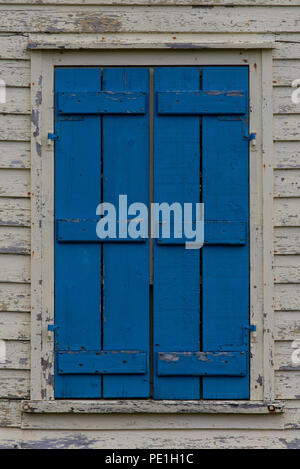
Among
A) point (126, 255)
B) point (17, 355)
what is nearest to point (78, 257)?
point (126, 255)

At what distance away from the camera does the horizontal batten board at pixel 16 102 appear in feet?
14.8

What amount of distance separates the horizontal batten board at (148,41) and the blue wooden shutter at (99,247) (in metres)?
0.18

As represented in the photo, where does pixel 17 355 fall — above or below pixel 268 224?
below

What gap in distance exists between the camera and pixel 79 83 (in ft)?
14.8

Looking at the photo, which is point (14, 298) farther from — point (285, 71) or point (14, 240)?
point (285, 71)

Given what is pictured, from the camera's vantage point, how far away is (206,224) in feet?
14.7

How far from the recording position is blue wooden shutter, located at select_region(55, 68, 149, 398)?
14.7 feet

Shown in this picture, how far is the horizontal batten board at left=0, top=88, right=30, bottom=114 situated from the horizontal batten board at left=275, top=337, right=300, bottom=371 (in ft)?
6.79

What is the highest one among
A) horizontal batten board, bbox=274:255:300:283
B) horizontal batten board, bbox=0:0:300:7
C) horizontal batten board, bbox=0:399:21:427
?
horizontal batten board, bbox=0:0:300:7

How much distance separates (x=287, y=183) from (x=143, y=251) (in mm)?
955

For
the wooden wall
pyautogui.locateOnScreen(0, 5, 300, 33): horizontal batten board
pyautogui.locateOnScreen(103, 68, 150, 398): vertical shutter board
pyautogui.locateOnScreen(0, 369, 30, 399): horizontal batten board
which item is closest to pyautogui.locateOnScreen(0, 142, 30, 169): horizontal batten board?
the wooden wall

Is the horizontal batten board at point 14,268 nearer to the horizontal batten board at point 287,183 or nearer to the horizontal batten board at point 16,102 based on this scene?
the horizontal batten board at point 16,102

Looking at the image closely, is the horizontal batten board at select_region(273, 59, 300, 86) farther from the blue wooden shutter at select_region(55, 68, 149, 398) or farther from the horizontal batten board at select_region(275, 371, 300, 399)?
the horizontal batten board at select_region(275, 371, 300, 399)

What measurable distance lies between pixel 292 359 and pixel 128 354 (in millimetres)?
981
